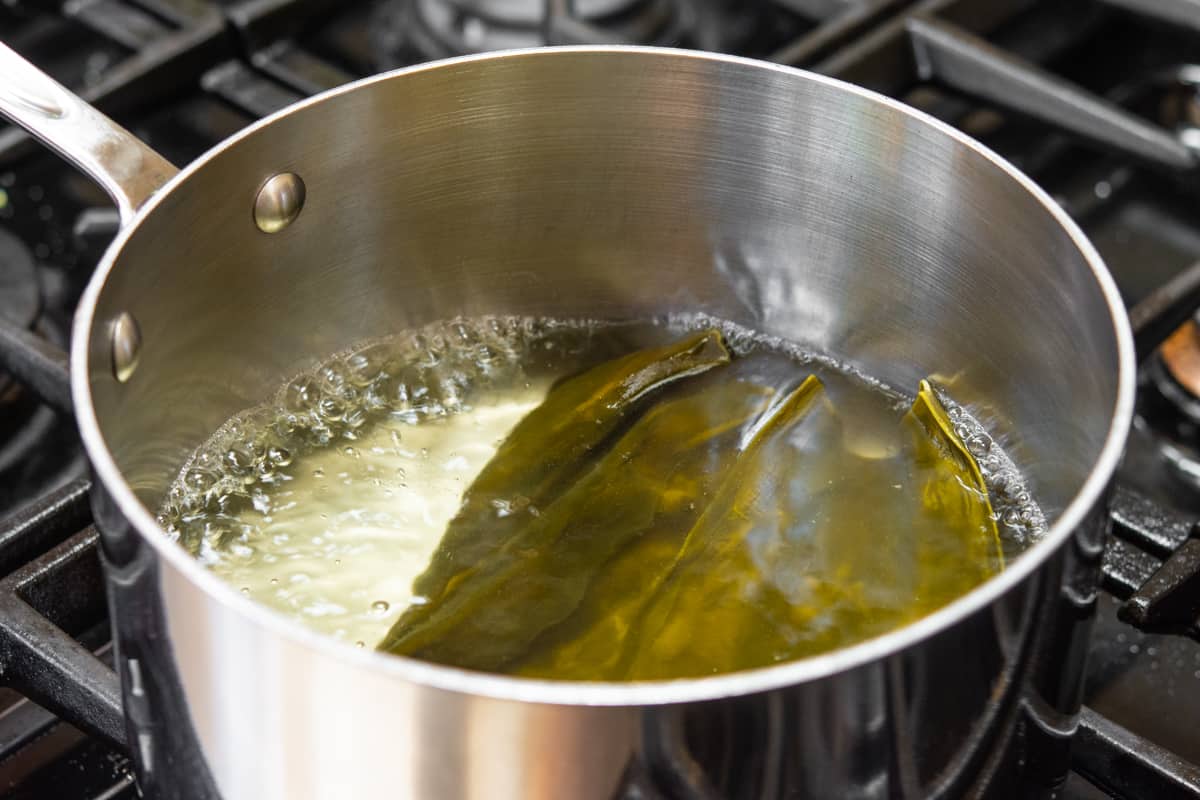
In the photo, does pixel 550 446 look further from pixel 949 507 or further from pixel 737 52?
pixel 737 52

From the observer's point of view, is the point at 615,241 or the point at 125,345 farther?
the point at 615,241

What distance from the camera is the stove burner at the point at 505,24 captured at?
2.43 ft

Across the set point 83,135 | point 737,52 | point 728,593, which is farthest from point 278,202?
point 737,52

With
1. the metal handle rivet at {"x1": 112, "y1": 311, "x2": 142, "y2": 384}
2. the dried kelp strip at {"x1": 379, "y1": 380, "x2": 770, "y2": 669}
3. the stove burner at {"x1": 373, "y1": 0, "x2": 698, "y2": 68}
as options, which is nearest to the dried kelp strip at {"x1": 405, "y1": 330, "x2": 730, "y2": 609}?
the dried kelp strip at {"x1": 379, "y1": 380, "x2": 770, "y2": 669}

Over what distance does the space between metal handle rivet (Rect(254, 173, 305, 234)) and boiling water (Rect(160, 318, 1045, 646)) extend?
8 centimetres

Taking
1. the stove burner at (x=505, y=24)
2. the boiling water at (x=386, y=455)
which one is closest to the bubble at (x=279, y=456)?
the boiling water at (x=386, y=455)

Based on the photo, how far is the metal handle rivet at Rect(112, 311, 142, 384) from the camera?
1.33 ft

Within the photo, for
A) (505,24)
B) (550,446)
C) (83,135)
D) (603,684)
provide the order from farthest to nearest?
(505,24), (550,446), (83,135), (603,684)

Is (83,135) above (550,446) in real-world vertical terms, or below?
above

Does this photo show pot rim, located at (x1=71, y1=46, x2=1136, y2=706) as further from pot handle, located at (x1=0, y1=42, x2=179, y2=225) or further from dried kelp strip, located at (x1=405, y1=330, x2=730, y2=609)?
dried kelp strip, located at (x1=405, y1=330, x2=730, y2=609)

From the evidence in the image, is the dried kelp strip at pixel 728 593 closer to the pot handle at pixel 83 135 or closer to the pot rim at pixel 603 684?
the pot rim at pixel 603 684

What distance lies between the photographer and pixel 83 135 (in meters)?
0.41

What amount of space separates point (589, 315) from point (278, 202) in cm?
15

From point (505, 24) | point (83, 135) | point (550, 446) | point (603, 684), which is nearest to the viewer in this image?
point (603, 684)
